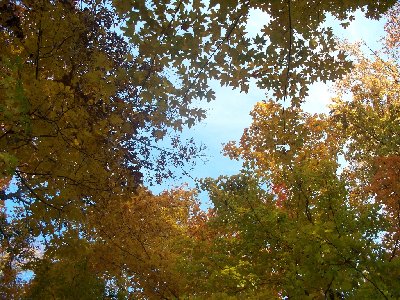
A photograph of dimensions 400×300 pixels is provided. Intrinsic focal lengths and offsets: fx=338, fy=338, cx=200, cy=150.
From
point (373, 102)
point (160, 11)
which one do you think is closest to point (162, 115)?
point (160, 11)

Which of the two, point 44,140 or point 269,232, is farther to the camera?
point 269,232

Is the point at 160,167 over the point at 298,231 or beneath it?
over

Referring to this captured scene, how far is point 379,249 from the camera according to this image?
5.22 m

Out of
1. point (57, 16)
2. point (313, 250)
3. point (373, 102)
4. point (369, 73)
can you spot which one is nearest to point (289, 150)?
point (313, 250)

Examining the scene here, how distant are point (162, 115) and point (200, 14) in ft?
3.54

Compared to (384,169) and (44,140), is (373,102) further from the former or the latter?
(44,140)

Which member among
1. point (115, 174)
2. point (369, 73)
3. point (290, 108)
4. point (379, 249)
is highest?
point (369, 73)

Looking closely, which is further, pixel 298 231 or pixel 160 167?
pixel 160 167

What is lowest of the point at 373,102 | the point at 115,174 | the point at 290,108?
the point at 290,108

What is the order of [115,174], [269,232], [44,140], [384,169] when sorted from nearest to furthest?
[44,140] < [115,174] < [269,232] < [384,169]

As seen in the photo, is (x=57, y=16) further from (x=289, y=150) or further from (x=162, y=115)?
(x=289, y=150)

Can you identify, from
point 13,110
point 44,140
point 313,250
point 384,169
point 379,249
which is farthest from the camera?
point 384,169

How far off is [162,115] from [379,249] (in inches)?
159

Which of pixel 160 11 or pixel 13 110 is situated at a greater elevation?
pixel 160 11
